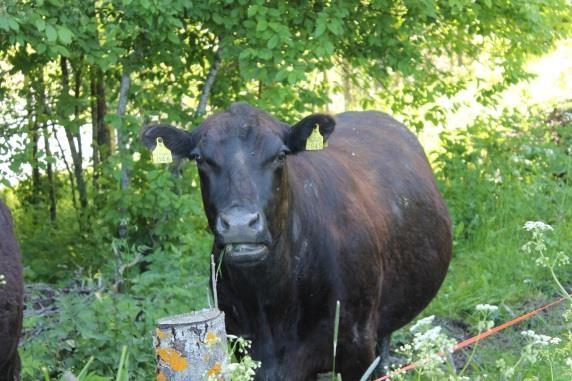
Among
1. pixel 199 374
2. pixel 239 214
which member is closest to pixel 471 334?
pixel 239 214

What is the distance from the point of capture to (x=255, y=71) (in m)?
8.13

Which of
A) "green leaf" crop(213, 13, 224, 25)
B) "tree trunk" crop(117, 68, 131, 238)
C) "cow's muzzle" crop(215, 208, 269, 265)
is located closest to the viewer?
"cow's muzzle" crop(215, 208, 269, 265)

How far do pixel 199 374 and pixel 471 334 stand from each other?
4794 mm

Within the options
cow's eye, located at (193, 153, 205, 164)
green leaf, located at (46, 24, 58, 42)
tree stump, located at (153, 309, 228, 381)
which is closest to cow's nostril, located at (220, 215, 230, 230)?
cow's eye, located at (193, 153, 205, 164)

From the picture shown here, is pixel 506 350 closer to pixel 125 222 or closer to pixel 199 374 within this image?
pixel 125 222

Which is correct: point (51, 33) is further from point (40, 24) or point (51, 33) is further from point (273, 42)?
point (273, 42)

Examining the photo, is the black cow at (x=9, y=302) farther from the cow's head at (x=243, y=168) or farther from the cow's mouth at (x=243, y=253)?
the cow's mouth at (x=243, y=253)

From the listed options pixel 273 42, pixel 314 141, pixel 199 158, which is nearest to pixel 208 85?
pixel 273 42

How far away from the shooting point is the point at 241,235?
4969 millimetres

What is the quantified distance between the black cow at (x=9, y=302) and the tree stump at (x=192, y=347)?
2205 millimetres

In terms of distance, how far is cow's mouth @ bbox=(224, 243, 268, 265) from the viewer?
5.00 m

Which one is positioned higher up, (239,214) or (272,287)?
(239,214)

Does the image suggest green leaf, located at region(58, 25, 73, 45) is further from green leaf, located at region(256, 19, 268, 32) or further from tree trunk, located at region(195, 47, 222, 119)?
tree trunk, located at region(195, 47, 222, 119)

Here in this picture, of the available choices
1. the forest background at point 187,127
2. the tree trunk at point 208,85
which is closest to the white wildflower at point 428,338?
the forest background at point 187,127
